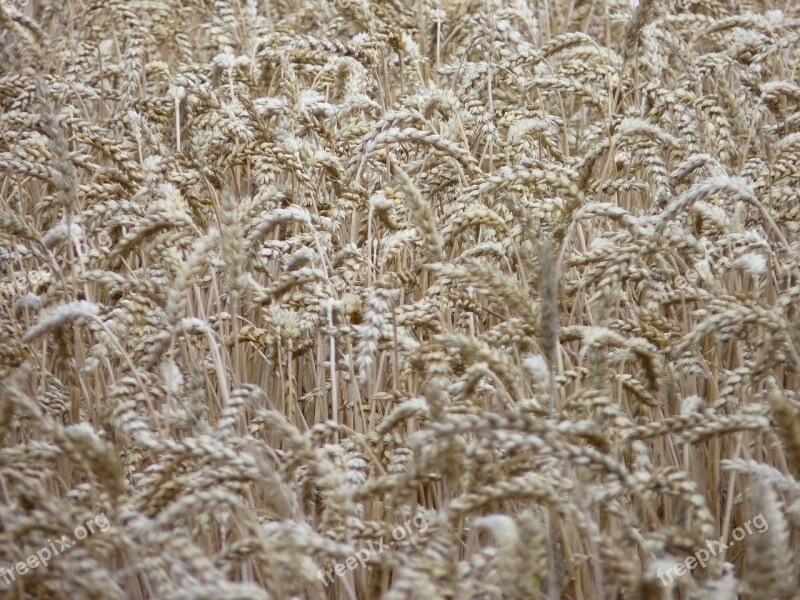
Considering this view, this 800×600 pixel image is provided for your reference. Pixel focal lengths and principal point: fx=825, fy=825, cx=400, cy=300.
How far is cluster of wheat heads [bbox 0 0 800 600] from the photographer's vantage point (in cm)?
134

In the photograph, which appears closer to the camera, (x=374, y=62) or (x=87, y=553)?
(x=87, y=553)

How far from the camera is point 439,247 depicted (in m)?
1.82

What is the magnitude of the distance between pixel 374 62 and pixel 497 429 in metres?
2.22

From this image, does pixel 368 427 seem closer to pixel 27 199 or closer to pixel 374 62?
pixel 374 62

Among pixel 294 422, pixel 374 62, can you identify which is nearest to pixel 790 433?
pixel 294 422

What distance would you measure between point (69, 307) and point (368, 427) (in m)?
0.82

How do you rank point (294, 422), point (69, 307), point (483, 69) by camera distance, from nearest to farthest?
point (69, 307) → point (294, 422) → point (483, 69)

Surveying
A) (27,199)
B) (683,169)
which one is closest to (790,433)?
(683,169)

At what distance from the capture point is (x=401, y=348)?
2008mm

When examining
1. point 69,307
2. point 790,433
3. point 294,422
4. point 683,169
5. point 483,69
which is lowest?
point 294,422

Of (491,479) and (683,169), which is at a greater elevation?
(683,169)

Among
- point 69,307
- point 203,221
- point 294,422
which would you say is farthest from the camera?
point 203,221

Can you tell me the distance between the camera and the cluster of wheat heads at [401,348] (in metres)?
1.34

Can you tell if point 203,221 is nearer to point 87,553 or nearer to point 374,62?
point 374,62
